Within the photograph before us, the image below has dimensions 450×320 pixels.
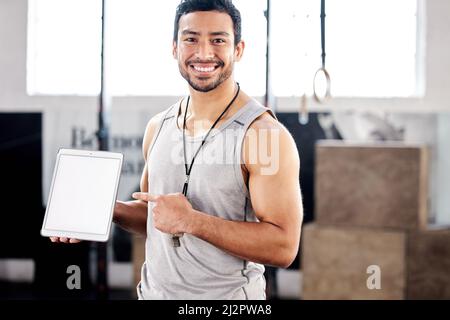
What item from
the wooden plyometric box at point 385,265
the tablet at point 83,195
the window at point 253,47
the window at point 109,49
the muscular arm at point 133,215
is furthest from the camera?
the window at point 109,49

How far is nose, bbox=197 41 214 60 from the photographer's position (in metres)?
1.38

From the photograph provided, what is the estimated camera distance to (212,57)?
4.55ft

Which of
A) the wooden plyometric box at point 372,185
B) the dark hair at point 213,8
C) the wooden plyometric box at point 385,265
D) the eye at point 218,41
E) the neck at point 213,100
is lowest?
the wooden plyometric box at point 385,265

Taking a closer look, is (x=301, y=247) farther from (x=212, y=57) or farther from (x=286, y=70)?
(x=212, y=57)

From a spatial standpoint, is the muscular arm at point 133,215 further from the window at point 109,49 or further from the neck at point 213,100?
the window at point 109,49

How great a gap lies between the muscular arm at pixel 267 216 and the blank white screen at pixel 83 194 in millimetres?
246

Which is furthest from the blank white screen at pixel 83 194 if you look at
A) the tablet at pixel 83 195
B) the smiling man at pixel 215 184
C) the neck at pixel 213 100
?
the neck at pixel 213 100

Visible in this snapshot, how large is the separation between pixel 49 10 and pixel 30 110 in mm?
652

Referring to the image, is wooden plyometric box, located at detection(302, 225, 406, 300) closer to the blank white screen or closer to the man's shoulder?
the man's shoulder

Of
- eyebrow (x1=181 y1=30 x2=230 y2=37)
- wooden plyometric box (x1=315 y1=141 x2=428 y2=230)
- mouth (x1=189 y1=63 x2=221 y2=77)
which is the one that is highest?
eyebrow (x1=181 y1=30 x2=230 y2=37)

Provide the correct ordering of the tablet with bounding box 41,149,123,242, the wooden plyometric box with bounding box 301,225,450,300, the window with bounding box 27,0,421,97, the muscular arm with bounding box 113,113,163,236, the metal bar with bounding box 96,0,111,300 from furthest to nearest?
the window with bounding box 27,0,421,97, the metal bar with bounding box 96,0,111,300, the wooden plyometric box with bounding box 301,225,450,300, the muscular arm with bounding box 113,113,163,236, the tablet with bounding box 41,149,123,242

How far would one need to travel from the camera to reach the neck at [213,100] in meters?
1.44

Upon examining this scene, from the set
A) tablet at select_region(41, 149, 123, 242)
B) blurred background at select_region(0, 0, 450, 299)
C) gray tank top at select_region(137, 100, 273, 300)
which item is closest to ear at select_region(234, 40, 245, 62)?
gray tank top at select_region(137, 100, 273, 300)

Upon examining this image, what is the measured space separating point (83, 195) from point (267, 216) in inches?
17.4
